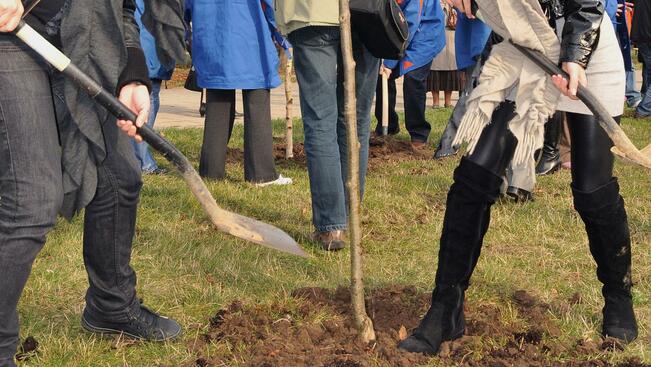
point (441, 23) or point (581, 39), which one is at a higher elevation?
point (581, 39)

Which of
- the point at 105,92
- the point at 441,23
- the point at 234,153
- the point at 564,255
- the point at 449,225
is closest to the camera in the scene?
the point at 105,92

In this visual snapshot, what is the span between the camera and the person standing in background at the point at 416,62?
5.57m

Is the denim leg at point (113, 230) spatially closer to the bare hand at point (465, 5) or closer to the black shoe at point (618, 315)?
the bare hand at point (465, 5)

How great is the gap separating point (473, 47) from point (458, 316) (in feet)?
13.6

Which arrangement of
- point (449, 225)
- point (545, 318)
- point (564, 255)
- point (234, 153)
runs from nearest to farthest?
point (449, 225)
point (545, 318)
point (564, 255)
point (234, 153)

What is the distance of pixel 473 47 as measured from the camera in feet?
23.4

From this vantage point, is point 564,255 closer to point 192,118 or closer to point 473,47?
point 473,47

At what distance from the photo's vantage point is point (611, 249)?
138 inches

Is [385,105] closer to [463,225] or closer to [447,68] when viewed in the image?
[447,68]

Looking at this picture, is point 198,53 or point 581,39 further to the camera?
point 198,53

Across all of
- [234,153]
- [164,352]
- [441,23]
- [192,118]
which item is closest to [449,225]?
→ [164,352]

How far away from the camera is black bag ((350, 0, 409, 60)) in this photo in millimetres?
4641

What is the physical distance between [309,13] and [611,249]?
2.01 metres

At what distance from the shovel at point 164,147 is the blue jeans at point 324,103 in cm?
148
